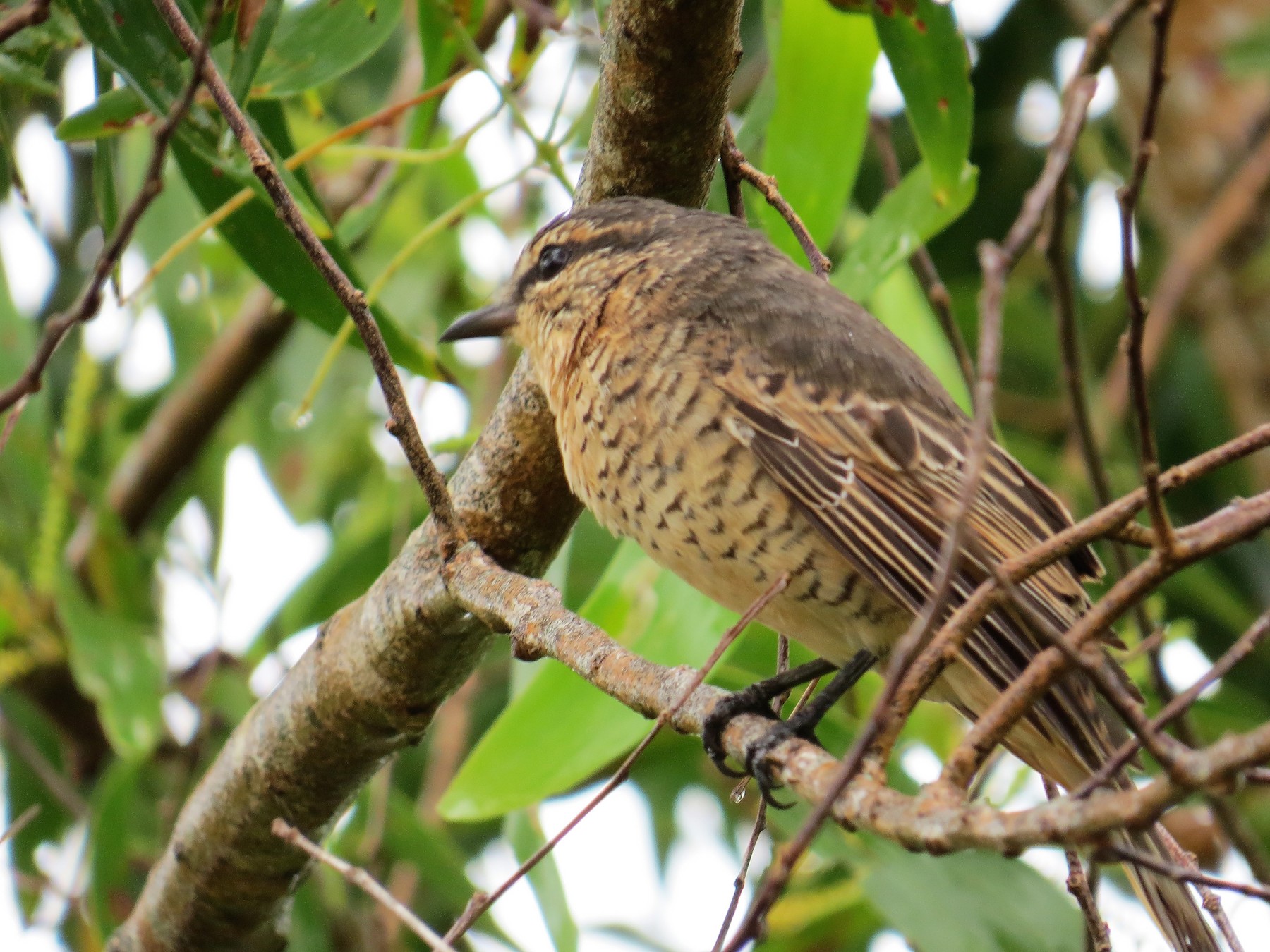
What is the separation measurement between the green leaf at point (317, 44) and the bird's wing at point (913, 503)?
1.02 m

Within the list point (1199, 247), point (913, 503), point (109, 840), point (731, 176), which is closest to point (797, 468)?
point (913, 503)

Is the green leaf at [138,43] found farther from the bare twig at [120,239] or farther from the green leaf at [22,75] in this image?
the bare twig at [120,239]

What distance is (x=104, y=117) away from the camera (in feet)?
8.55

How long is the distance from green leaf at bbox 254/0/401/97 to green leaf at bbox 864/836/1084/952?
2.11 m

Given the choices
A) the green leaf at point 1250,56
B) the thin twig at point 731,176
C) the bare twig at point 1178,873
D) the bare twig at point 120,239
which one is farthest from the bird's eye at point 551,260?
the green leaf at point 1250,56

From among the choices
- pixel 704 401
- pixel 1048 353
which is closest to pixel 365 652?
pixel 704 401

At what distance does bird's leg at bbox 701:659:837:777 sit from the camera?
87.1 inches

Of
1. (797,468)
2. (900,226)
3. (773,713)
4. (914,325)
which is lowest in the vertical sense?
(773,713)

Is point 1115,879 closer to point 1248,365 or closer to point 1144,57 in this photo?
point 1248,365

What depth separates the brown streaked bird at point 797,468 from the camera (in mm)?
2590

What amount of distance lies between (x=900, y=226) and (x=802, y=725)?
1.20 meters

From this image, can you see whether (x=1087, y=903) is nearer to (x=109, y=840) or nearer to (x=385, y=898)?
(x=385, y=898)

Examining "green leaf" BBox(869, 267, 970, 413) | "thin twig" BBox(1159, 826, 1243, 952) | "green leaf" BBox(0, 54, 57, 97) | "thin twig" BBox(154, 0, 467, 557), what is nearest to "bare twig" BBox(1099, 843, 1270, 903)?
"thin twig" BBox(1159, 826, 1243, 952)

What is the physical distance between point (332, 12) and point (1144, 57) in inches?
145
